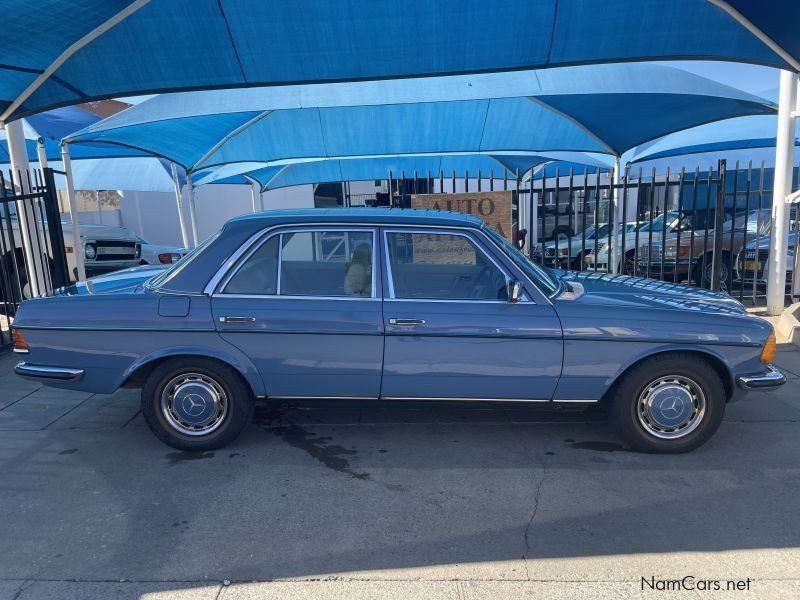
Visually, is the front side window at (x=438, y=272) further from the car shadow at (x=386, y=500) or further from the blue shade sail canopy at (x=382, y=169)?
the blue shade sail canopy at (x=382, y=169)

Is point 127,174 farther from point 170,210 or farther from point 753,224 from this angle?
point 753,224

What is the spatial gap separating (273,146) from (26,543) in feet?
35.2

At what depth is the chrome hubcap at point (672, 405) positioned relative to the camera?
3707mm

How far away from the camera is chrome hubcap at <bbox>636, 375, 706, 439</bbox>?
371 cm

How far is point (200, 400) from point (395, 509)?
1611 mm

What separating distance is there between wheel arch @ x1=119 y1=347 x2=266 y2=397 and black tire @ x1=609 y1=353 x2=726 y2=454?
2490 millimetres

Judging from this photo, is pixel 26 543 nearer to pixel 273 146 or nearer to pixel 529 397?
pixel 529 397

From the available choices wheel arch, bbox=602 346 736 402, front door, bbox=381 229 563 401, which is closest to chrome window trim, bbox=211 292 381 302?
front door, bbox=381 229 563 401

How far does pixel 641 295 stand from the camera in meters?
3.99

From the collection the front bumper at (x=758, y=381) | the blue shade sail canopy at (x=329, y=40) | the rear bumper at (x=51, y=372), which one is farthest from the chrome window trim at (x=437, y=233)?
the blue shade sail canopy at (x=329, y=40)

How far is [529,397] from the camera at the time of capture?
3742mm

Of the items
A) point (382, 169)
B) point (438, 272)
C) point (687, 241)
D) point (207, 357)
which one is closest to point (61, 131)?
point (382, 169)

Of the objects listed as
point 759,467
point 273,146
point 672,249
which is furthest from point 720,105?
point 273,146

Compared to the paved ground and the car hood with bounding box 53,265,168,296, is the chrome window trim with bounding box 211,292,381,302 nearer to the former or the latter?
the car hood with bounding box 53,265,168,296
